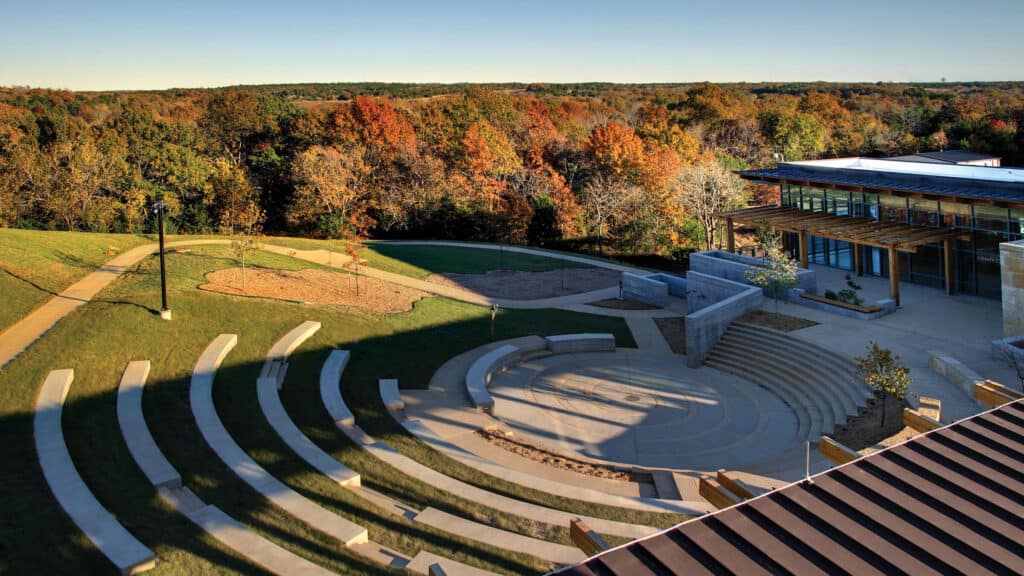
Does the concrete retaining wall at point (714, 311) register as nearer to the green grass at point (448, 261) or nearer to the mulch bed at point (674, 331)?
the mulch bed at point (674, 331)

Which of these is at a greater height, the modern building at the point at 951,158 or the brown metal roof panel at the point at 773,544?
the modern building at the point at 951,158

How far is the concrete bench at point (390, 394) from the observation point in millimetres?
23559

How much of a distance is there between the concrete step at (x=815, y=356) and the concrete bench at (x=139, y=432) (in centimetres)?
1833

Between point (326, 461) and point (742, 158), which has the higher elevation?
point (742, 158)

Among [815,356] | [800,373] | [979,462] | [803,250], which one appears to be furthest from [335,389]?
[803,250]

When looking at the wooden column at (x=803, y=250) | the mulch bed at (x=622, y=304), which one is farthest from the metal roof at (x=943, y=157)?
the mulch bed at (x=622, y=304)

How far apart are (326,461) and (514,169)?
153ft

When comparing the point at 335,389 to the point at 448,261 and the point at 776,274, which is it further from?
the point at 448,261

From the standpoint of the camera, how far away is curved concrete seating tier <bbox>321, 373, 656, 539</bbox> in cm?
1564

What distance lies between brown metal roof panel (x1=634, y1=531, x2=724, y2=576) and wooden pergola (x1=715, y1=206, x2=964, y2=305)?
25.5 meters

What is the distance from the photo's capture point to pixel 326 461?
18.5 m

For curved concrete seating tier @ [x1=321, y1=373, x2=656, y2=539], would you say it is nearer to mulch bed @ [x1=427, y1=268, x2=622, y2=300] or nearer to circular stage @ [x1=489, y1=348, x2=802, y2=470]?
circular stage @ [x1=489, y1=348, x2=802, y2=470]

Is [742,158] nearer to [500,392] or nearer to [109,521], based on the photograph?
[500,392]

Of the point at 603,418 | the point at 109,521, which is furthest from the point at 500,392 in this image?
the point at 109,521
